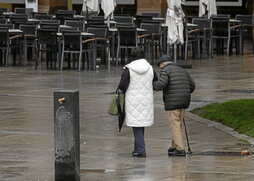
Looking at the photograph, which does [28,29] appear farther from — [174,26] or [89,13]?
[89,13]

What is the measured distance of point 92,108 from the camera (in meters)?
21.4

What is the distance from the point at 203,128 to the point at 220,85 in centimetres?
776

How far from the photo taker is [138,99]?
15.3 m

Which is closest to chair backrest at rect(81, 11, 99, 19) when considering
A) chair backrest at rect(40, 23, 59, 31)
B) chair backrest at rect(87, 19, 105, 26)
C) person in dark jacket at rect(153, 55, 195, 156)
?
chair backrest at rect(87, 19, 105, 26)

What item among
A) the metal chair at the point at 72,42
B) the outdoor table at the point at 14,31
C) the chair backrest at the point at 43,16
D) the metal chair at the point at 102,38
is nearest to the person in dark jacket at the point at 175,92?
the metal chair at the point at 72,42

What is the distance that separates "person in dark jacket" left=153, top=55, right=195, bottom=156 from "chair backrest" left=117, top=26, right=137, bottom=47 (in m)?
16.2

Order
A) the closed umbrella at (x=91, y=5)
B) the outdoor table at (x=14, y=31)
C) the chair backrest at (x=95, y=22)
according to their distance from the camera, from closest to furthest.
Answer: the outdoor table at (x=14, y=31)
the chair backrest at (x=95, y=22)
the closed umbrella at (x=91, y=5)

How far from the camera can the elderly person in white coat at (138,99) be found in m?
15.3

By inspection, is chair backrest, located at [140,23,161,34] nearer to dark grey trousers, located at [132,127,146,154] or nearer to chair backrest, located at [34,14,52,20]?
chair backrest, located at [34,14,52,20]

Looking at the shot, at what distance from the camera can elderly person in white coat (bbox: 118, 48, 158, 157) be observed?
50.2 ft

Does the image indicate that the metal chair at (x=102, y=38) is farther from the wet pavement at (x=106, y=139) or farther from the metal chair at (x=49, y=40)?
the wet pavement at (x=106, y=139)

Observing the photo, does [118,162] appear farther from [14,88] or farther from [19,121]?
[14,88]

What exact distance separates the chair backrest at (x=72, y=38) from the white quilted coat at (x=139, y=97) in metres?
15.1

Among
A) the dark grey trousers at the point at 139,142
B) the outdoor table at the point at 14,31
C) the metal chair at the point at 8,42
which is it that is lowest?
the dark grey trousers at the point at 139,142
